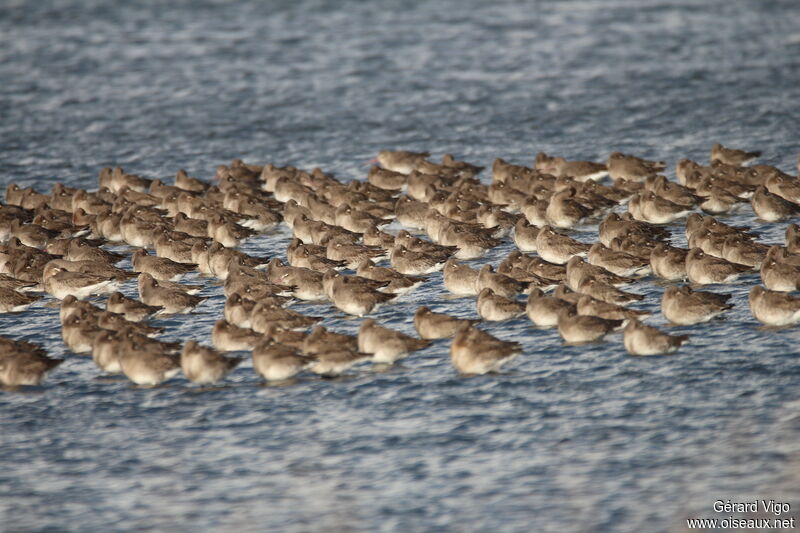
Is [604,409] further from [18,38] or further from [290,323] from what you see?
[18,38]

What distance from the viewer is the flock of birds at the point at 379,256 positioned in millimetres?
17250

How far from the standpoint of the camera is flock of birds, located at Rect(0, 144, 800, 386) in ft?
56.6

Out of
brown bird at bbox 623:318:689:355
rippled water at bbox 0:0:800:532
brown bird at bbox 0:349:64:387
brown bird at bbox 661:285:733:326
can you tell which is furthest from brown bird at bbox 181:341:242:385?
brown bird at bbox 661:285:733:326

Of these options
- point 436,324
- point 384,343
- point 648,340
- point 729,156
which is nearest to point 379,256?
point 436,324

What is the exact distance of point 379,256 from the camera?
893 inches

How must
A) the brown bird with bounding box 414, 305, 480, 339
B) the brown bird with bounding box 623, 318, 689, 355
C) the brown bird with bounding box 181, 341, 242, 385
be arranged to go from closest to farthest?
the brown bird with bounding box 181, 341, 242, 385 → the brown bird with bounding box 623, 318, 689, 355 → the brown bird with bounding box 414, 305, 480, 339

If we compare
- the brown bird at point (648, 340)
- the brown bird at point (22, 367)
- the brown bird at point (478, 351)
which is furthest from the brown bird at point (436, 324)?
the brown bird at point (22, 367)

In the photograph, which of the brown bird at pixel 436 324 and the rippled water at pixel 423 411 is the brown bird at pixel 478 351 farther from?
the brown bird at pixel 436 324

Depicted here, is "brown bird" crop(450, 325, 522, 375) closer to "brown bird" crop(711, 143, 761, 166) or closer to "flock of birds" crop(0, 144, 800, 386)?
"flock of birds" crop(0, 144, 800, 386)

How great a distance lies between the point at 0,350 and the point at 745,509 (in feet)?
35.6

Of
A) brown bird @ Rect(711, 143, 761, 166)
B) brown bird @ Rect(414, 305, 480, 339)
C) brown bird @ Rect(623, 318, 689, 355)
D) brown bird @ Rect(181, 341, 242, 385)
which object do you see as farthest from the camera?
brown bird @ Rect(711, 143, 761, 166)

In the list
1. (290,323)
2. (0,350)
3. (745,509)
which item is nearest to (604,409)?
(745,509)

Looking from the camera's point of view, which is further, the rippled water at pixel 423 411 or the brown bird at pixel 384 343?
the brown bird at pixel 384 343

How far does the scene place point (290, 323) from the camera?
60.8ft
